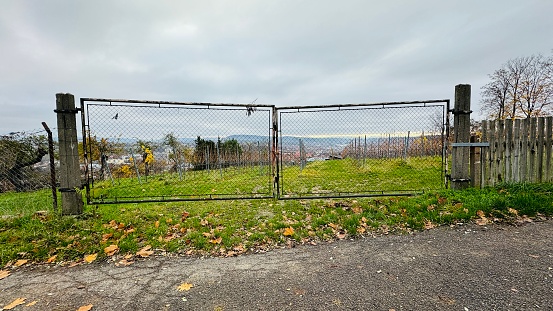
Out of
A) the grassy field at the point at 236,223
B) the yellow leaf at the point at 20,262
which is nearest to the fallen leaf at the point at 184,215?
the grassy field at the point at 236,223

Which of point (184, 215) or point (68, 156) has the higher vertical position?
point (68, 156)

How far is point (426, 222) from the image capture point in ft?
13.2

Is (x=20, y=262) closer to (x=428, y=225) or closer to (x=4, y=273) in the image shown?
(x=4, y=273)

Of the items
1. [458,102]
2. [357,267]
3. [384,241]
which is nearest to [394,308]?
[357,267]

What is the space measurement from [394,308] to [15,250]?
465 cm

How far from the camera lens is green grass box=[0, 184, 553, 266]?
3.46 m

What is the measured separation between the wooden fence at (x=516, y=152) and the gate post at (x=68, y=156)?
7774 millimetres

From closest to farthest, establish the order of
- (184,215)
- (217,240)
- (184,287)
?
(184,287), (217,240), (184,215)

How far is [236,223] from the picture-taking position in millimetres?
4219

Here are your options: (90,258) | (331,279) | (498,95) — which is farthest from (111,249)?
(498,95)

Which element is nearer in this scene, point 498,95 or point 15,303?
point 15,303

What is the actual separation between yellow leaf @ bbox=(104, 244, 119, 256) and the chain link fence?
409 centimetres

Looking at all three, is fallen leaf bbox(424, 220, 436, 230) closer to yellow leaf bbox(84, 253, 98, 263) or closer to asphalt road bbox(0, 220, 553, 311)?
asphalt road bbox(0, 220, 553, 311)

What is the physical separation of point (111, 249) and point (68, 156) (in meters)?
2.25
